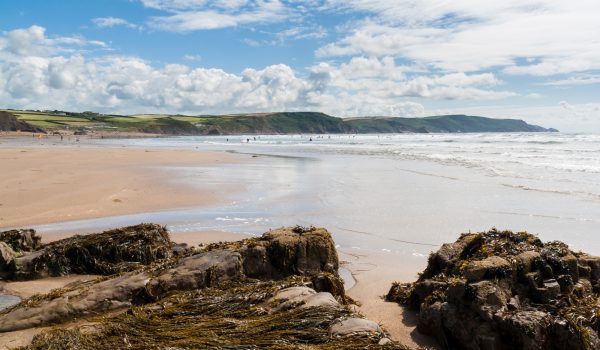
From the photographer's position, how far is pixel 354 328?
5.51 metres

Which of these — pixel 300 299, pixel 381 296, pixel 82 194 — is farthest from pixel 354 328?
pixel 82 194

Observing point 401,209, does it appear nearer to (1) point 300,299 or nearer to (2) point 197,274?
(2) point 197,274

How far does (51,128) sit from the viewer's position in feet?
444

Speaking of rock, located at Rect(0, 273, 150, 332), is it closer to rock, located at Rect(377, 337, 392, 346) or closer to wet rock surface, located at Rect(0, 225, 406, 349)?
wet rock surface, located at Rect(0, 225, 406, 349)

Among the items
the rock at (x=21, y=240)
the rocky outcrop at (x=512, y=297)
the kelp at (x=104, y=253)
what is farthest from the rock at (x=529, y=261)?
the rock at (x=21, y=240)

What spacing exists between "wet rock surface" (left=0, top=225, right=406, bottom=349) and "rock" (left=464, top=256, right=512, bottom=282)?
1.80m

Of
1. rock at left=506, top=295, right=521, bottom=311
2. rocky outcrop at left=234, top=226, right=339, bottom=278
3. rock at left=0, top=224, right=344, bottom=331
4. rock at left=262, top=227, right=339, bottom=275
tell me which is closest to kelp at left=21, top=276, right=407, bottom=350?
rock at left=0, top=224, right=344, bottom=331

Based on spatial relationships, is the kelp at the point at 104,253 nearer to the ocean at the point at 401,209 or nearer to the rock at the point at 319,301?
the ocean at the point at 401,209

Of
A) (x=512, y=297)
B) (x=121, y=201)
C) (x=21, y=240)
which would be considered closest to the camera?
(x=512, y=297)

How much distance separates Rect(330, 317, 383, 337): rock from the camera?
5.41 metres

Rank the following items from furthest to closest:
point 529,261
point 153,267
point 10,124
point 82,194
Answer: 1. point 10,124
2. point 82,194
3. point 153,267
4. point 529,261

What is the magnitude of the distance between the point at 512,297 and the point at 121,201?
1598cm

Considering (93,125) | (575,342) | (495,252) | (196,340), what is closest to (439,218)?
(495,252)

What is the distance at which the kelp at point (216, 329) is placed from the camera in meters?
5.48
